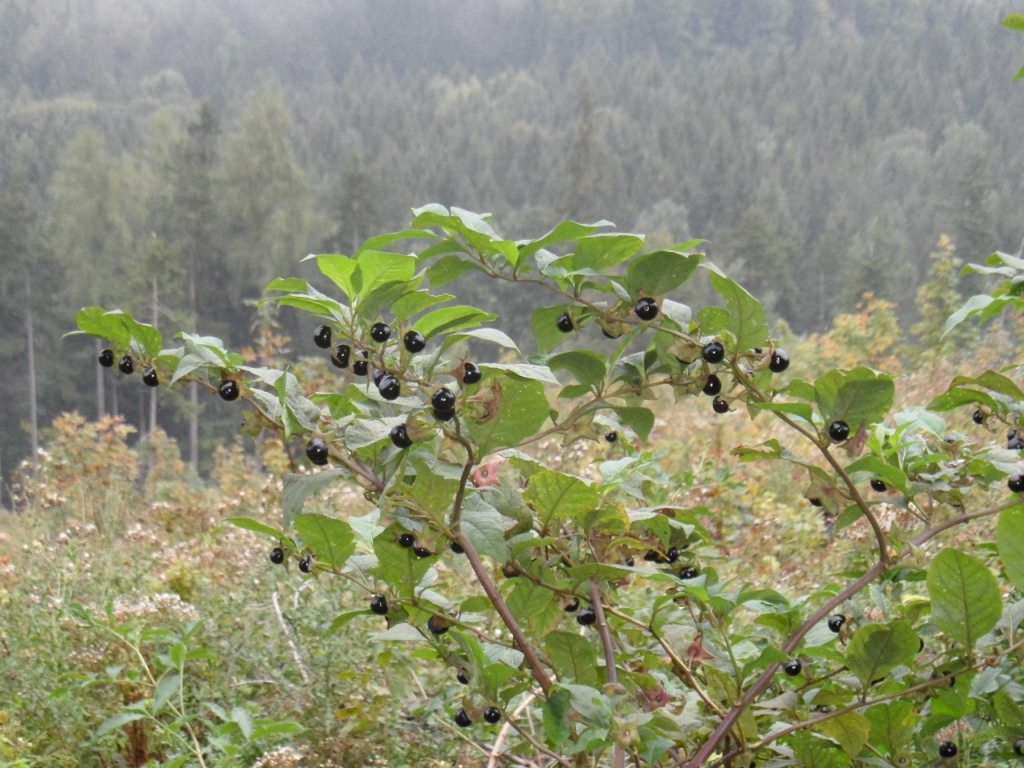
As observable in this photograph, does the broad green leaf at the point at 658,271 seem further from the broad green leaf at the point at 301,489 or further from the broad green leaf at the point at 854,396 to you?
the broad green leaf at the point at 301,489

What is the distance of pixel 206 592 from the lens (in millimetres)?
3234

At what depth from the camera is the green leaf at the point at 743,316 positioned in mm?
883

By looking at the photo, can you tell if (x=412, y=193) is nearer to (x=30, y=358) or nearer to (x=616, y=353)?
(x=30, y=358)

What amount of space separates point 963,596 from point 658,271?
0.46m

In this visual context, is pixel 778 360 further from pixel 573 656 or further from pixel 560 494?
pixel 573 656

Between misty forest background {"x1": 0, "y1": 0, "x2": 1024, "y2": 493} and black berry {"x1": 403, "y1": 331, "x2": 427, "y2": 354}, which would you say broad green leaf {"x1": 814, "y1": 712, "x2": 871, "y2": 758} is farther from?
misty forest background {"x1": 0, "y1": 0, "x2": 1024, "y2": 493}

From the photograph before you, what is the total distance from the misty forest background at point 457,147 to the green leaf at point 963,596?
36.9 ft

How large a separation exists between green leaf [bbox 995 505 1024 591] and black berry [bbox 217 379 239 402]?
2.43ft

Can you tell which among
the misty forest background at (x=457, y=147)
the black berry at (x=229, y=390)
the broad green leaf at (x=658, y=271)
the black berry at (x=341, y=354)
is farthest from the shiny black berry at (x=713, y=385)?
the misty forest background at (x=457, y=147)

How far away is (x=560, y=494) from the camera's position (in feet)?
3.31

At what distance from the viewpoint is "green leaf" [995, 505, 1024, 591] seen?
854 mm

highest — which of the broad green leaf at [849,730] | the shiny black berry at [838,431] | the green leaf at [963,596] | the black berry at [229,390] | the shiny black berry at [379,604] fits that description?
the black berry at [229,390]

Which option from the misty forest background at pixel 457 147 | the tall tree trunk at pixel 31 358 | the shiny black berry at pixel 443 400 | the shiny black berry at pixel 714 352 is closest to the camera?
the shiny black berry at pixel 443 400

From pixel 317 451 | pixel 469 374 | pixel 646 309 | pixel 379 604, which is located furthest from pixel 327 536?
pixel 646 309
